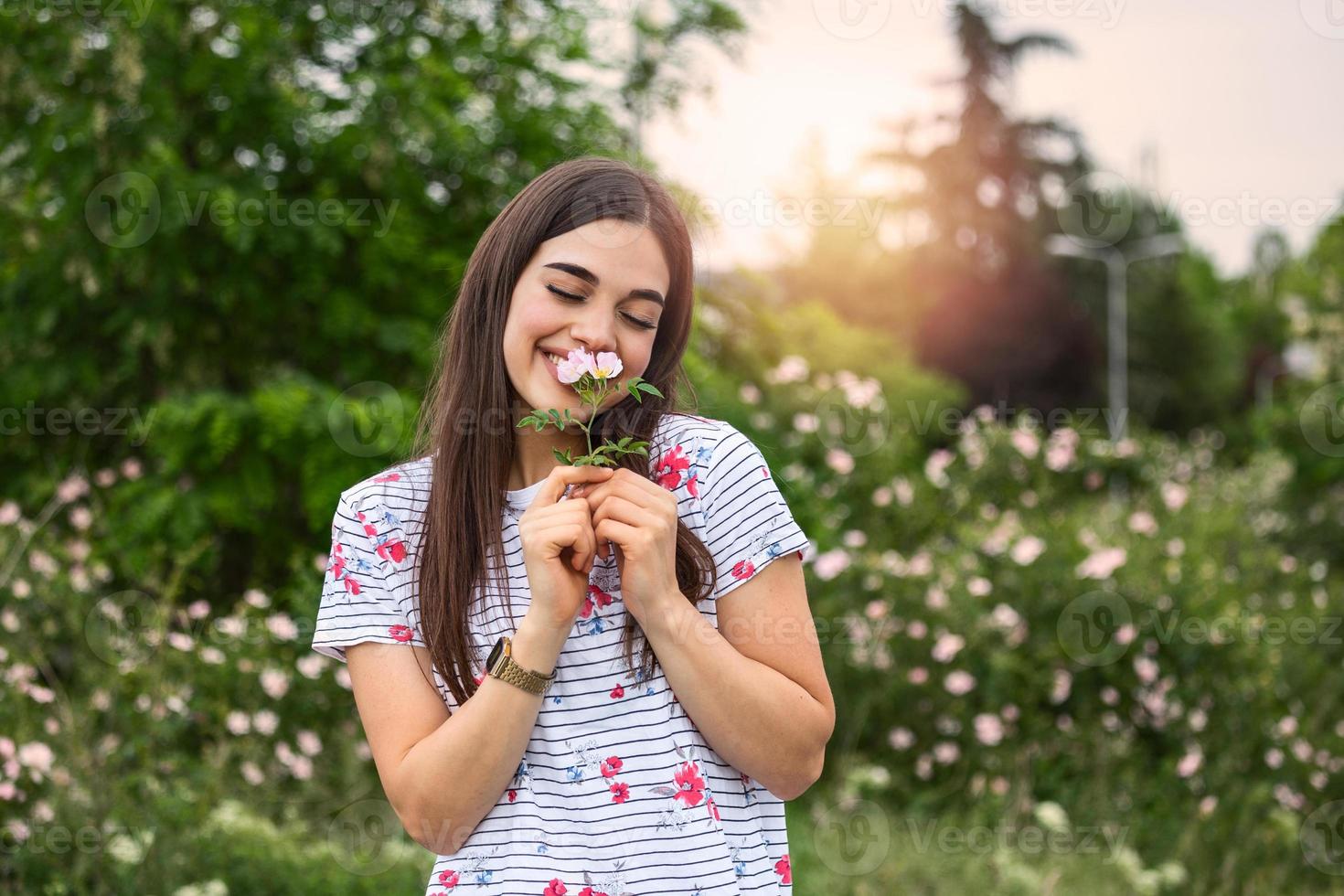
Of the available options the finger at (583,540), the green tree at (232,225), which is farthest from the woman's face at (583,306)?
the green tree at (232,225)

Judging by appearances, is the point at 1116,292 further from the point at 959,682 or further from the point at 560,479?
the point at 560,479

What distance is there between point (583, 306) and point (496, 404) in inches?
8.2

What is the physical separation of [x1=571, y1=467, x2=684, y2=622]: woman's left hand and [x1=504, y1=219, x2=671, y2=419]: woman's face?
18cm

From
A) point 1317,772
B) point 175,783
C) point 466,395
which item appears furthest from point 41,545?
point 1317,772

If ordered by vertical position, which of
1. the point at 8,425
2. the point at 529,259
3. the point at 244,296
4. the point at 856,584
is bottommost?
the point at 856,584

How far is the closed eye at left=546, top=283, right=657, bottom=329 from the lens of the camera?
166cm

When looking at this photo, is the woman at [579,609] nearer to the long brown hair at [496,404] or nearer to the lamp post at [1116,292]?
the long brown hair at [496,404]

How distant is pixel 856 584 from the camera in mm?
5781

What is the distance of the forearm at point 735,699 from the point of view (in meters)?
1.49

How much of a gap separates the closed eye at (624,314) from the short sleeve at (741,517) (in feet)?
0.60

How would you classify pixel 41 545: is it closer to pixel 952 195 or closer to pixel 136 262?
pixel 136 262

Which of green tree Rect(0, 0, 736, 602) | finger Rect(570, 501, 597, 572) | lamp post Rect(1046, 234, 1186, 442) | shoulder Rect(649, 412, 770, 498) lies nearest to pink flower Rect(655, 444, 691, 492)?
shoulder Rect(649, 412, 770, 498)

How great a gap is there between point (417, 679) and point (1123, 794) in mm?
4192

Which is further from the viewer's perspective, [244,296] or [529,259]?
[244,296]
